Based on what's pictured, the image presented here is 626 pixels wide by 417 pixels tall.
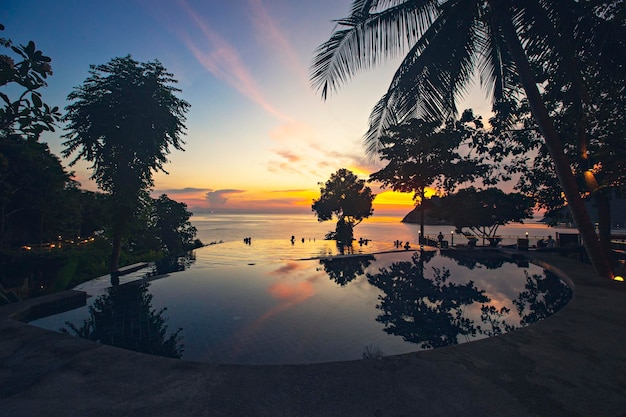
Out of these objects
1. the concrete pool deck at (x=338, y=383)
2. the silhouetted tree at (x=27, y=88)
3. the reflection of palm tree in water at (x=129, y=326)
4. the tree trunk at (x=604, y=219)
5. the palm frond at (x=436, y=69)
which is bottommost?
the reflection of palm tree in water at (x=129, y=326)

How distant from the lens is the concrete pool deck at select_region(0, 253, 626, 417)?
308 centimetres

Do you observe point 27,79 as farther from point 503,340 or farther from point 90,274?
point 90,274

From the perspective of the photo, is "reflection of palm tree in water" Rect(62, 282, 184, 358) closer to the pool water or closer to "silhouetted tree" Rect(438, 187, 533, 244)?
the pool water

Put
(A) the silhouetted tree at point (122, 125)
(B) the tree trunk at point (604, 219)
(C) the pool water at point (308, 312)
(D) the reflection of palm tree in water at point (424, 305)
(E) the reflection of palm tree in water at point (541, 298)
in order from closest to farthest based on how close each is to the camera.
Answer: (C) the pool water at point (308, 312) → (D) the reflection of palm tree in water at point (424, 305) → (E) the reflection of palm tree in water at point (541, 298) → (B) the tree trunk at point (604, 219) → (A) the silhouetted tree at point (122, 125)

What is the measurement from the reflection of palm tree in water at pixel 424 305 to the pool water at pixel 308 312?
0.10ft

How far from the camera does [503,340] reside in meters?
4.83

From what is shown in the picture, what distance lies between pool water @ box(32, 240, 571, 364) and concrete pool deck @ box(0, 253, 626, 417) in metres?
1.56

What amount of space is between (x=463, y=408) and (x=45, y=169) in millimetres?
28432

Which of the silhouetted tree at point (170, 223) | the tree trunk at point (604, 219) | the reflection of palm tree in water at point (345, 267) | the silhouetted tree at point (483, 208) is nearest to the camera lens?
the tree trunk at point (604, 219)

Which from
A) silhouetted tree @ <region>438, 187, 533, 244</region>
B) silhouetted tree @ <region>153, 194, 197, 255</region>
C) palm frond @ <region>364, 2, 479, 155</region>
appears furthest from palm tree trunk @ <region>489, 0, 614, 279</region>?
silhouetted tree @ <region>153, 194, 197, 255</region>

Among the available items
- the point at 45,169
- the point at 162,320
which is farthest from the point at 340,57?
the point at 45,169

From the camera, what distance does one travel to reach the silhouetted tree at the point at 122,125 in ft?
45.3

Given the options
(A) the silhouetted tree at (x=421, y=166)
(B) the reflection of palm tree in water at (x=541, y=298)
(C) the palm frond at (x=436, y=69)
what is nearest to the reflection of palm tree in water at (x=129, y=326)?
(C) the palm frond at (x=436, y=69)

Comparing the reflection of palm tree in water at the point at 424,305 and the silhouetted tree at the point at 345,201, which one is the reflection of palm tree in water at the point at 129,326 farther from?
the silhouetted tree at the point at 345,201
